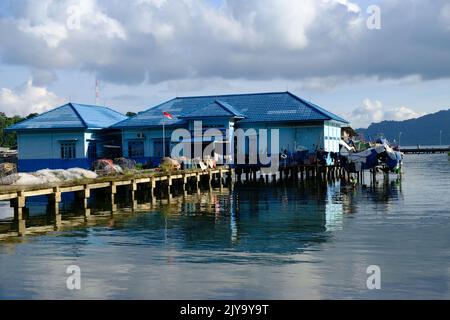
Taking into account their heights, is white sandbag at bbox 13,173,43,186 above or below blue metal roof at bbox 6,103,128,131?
below

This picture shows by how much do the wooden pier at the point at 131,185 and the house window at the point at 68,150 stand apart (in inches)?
384

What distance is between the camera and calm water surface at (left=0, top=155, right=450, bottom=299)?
11539mm

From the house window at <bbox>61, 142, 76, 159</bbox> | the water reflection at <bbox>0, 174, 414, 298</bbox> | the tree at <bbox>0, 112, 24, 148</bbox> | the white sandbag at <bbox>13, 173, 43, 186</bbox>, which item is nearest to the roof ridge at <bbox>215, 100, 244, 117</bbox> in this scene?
the house window at <bbox>61, 142, 76, 159</bbox>

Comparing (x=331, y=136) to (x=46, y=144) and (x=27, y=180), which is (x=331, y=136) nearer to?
(x=46, y=144)

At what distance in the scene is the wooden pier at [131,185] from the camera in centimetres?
2244

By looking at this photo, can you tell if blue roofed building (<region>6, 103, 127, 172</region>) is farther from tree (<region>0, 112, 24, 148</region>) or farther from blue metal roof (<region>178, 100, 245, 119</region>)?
tree (<region>0, 112, 24, 148</region>)

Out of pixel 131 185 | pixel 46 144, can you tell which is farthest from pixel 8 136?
pixel 131 185

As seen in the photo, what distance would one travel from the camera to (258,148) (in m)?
44.6

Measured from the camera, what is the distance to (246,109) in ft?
153

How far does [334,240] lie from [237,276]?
5106 mm

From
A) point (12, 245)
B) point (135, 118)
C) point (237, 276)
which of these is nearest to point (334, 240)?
point (237, 276)

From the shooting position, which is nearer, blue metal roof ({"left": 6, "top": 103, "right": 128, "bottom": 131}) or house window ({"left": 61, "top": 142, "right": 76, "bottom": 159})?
blue metal roof ({"left": 6, "top": 103, "right": 128, "bottom": 131})

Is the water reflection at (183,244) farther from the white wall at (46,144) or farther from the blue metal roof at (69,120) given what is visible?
the blue metal roof at (69,120)

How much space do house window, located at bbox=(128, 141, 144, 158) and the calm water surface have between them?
21.5 m
